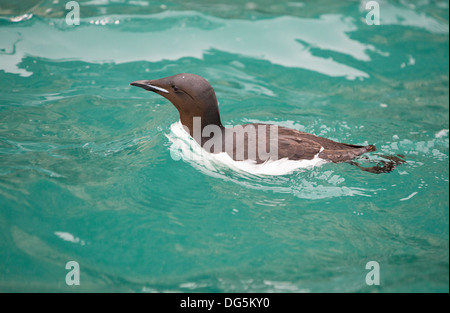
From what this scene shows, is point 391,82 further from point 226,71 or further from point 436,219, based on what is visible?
point 436,219

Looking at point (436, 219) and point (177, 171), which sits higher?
point (177, 171)

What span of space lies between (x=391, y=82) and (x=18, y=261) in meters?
5.90

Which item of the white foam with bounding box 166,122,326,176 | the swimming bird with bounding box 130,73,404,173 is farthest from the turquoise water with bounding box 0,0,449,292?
the swimming bird with bounding box 130,73,404,173

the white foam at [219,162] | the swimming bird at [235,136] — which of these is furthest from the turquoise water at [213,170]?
the swimming bird at [235,136]

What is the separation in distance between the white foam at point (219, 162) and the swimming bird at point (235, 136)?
0.05m

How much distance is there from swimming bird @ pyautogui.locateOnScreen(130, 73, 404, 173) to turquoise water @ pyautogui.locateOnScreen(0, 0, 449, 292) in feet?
0.67

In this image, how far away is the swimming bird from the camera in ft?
14.2

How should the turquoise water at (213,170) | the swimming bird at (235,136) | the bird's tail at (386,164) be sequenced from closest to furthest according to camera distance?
the turquoise water at (213,170) < the swimming bird at (235,136) < the bird's tail at (386,164)

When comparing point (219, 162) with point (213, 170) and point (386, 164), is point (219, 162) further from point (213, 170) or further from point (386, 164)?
point (386, 164)

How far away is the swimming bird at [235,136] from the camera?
4340 millimetres

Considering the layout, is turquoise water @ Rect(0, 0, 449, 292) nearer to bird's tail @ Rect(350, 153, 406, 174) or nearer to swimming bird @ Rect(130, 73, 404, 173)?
bird's tail @ Rect(350, 153, 406, 174)

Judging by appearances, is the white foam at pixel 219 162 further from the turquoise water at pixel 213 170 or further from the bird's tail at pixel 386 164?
the bird's tail at pixel 386 164

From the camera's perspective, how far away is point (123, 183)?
14.6ft
